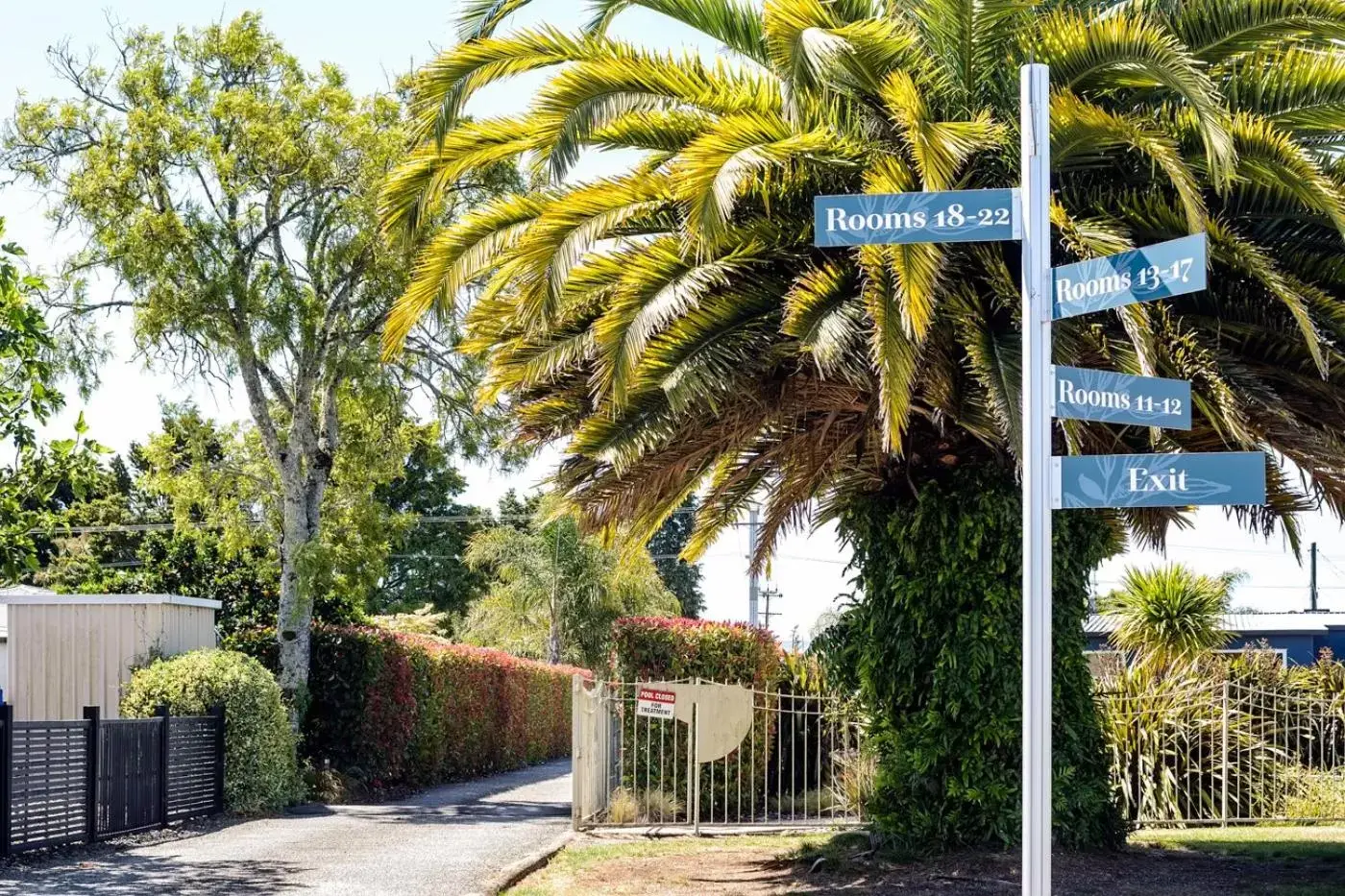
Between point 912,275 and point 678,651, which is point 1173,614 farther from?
point 912,275

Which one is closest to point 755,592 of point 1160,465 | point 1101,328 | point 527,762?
point 527,762

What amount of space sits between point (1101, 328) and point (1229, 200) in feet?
4.80

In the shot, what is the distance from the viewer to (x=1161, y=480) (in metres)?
6.38

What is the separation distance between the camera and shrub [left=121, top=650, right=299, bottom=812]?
57.6 feet

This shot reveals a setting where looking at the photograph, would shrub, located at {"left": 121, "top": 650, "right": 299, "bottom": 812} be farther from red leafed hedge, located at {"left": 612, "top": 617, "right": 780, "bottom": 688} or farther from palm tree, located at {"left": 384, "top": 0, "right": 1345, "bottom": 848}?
palm tree, located at {"left": 384, "top": 0, "right": 1345, "bottom": 848}

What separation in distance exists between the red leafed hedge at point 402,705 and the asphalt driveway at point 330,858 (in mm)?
2053

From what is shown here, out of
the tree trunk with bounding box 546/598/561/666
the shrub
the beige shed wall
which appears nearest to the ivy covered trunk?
the shrub

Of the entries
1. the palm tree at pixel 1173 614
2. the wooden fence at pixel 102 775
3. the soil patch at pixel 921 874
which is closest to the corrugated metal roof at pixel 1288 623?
the palm tree at pixel 1173 614

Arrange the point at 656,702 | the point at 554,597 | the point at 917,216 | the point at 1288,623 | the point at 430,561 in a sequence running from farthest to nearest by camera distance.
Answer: the point at 430,561
the point at 554,597
the point at 1288,623
the point at 656,702
the point at 917,216

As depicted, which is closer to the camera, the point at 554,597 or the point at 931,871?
the point at 931,871

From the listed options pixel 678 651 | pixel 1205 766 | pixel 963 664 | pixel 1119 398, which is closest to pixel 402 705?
pixel 678 651

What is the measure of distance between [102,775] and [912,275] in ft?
32.2

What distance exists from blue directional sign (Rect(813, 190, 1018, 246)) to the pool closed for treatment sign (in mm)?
9414

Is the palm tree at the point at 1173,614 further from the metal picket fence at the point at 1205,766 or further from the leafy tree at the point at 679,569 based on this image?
the leafy tree at the point at 679,569
